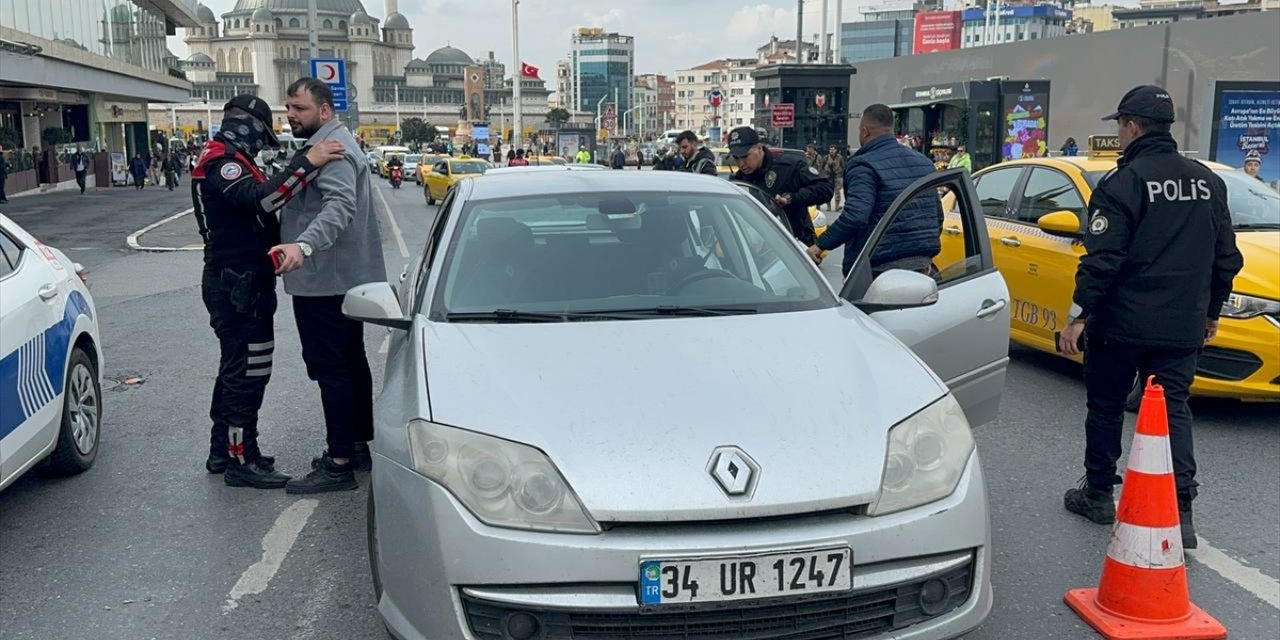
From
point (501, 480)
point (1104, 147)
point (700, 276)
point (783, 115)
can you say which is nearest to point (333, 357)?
point (700, 276)

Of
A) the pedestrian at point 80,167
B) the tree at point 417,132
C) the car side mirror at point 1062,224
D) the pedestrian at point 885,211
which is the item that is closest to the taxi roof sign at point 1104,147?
the car side mirror at point 1062,224

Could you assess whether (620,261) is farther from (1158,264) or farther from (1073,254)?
(1073,254)

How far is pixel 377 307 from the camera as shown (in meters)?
3.79

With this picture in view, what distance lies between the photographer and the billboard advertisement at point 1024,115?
2450 cm

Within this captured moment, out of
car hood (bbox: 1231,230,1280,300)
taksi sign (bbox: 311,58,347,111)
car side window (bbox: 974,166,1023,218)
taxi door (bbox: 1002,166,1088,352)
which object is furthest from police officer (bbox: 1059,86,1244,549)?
taksi sign (bbox: 311,58,347,111)

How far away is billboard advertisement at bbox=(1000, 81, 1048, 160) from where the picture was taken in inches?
965

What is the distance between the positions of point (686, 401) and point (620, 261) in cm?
113

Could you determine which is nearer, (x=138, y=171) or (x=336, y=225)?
(x=336, y=225)

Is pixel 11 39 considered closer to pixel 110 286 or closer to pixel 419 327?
pixel 110 286

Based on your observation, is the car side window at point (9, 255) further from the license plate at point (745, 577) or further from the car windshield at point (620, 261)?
the license plate at point (745, 577)

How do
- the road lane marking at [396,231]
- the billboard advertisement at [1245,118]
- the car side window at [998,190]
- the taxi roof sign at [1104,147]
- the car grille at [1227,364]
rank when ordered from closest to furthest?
the car grille at [1227,364]
the car side window at [998,190]
the taxi roof sign at [1104,147]
the billboard advertisement at [1245,118]
the road lane marking at [396,231]

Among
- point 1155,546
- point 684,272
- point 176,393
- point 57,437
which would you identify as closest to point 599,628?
point 684,272

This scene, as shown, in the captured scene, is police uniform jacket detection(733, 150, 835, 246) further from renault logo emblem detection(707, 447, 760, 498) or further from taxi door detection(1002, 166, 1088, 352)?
renault logo emblem detection(707, 447, 760, 498)

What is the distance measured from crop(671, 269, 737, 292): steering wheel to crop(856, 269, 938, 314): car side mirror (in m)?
0.53
